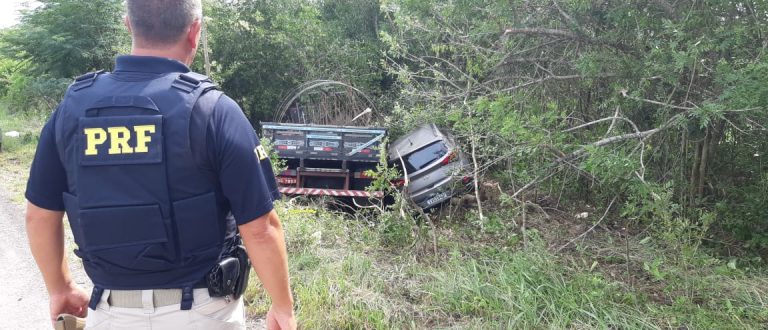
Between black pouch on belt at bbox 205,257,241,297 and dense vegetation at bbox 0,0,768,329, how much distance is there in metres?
2.01

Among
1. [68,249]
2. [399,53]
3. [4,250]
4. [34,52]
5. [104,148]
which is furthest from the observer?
[34,52]

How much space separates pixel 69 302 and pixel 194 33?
110 cm

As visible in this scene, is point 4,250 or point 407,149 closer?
point 4,250

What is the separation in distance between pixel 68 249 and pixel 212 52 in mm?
10171

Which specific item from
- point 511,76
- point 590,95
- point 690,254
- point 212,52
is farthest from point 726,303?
point 212,52

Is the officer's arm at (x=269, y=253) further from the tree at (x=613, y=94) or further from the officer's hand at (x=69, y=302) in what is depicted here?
the tree at (x=613, y=94)

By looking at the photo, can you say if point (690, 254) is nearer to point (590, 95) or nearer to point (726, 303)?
point (726, 303)

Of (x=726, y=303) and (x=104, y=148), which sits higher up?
(x=104, y=148)

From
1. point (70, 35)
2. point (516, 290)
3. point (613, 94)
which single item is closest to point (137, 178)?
point (516, 290)

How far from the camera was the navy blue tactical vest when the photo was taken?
165cm

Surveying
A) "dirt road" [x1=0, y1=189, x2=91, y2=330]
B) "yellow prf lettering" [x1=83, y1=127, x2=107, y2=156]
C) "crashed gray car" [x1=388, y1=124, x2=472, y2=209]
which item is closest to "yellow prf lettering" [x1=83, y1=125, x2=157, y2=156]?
"yellow prf lettering" [x1=83, y1=127, x2=107, y2=156]

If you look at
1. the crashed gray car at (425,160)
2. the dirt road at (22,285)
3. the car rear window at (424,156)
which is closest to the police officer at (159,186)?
the dirt road at (22,285)

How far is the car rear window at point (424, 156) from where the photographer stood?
950 cm

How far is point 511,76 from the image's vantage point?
20.4 ft
